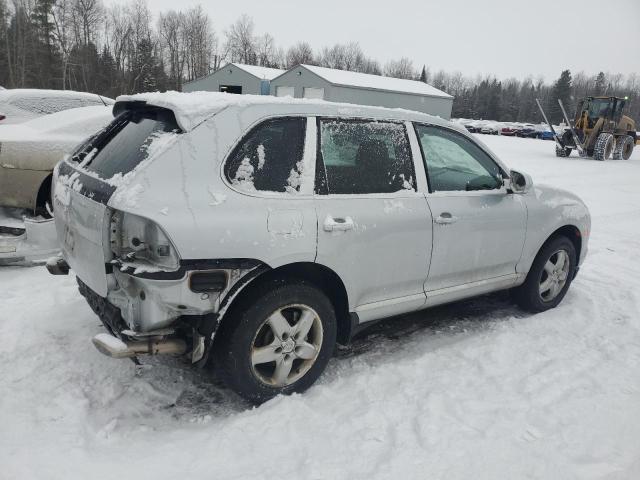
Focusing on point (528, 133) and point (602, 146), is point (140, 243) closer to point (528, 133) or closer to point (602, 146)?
point (602, 146)

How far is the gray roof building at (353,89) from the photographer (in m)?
31.7

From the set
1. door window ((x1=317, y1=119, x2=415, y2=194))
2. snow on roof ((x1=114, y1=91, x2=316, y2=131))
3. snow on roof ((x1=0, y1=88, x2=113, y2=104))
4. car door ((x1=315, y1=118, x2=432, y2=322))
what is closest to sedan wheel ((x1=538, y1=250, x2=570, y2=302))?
car door ((x1=315, y1=118, x2=432, y2=322))

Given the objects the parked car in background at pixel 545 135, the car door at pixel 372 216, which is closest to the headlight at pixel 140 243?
the car door at pixel 372 216

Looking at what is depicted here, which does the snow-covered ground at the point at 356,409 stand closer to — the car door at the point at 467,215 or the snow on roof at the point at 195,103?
the car door at the point at 467,215

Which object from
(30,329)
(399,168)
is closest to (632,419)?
(399,168)

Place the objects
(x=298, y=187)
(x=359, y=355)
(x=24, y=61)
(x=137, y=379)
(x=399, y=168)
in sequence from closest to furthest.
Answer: (x=298, y=187)
(x=137, y=379)
(x=399, y=168)
(x=359, y=355)
(x=24, y=61)

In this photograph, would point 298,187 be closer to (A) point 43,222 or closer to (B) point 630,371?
(B) point 630,371

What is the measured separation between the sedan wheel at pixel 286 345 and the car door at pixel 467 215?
3.42 feet

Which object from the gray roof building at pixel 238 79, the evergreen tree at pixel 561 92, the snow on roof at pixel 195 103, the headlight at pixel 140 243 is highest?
the evergreen tree at pixel 561 92

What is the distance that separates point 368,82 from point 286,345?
33.3 metres

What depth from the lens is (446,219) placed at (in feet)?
11.7

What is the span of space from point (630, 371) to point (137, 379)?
11.6 ft

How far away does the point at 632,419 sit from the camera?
10.0 feet

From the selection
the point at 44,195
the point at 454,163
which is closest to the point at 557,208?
the point at 454,163
